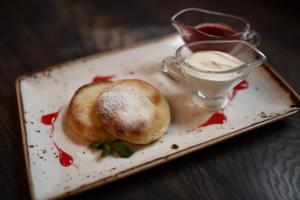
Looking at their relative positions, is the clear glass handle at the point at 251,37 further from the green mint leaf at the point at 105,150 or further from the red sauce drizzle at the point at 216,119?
the green mint leaf at the point at 105,150

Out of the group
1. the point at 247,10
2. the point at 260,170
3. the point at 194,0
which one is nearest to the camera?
the point at 260,170

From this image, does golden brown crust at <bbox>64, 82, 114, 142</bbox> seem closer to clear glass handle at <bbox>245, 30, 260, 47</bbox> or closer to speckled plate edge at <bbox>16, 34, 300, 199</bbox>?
speckled plate edge at <bbox>16, 34, 300, 199</bbox>

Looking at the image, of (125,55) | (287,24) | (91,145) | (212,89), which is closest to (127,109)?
(91,145)

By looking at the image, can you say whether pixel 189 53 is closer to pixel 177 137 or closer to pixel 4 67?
pixel 177 137

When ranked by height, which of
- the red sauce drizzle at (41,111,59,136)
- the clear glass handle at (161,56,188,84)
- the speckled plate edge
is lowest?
the speckled plate edge

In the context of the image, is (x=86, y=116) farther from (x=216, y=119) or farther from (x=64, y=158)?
(x=216, y=119)

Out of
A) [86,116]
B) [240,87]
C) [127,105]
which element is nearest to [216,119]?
[240,87]

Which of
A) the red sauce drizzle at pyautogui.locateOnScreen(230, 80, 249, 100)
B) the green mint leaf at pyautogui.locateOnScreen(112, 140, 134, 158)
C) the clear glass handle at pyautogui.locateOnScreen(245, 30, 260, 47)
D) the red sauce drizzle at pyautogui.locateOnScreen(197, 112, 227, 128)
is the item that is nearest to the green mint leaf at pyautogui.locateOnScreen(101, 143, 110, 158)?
the green mint leaf at pyautogui.locateOnScreen(112, 140, 134, 158)
